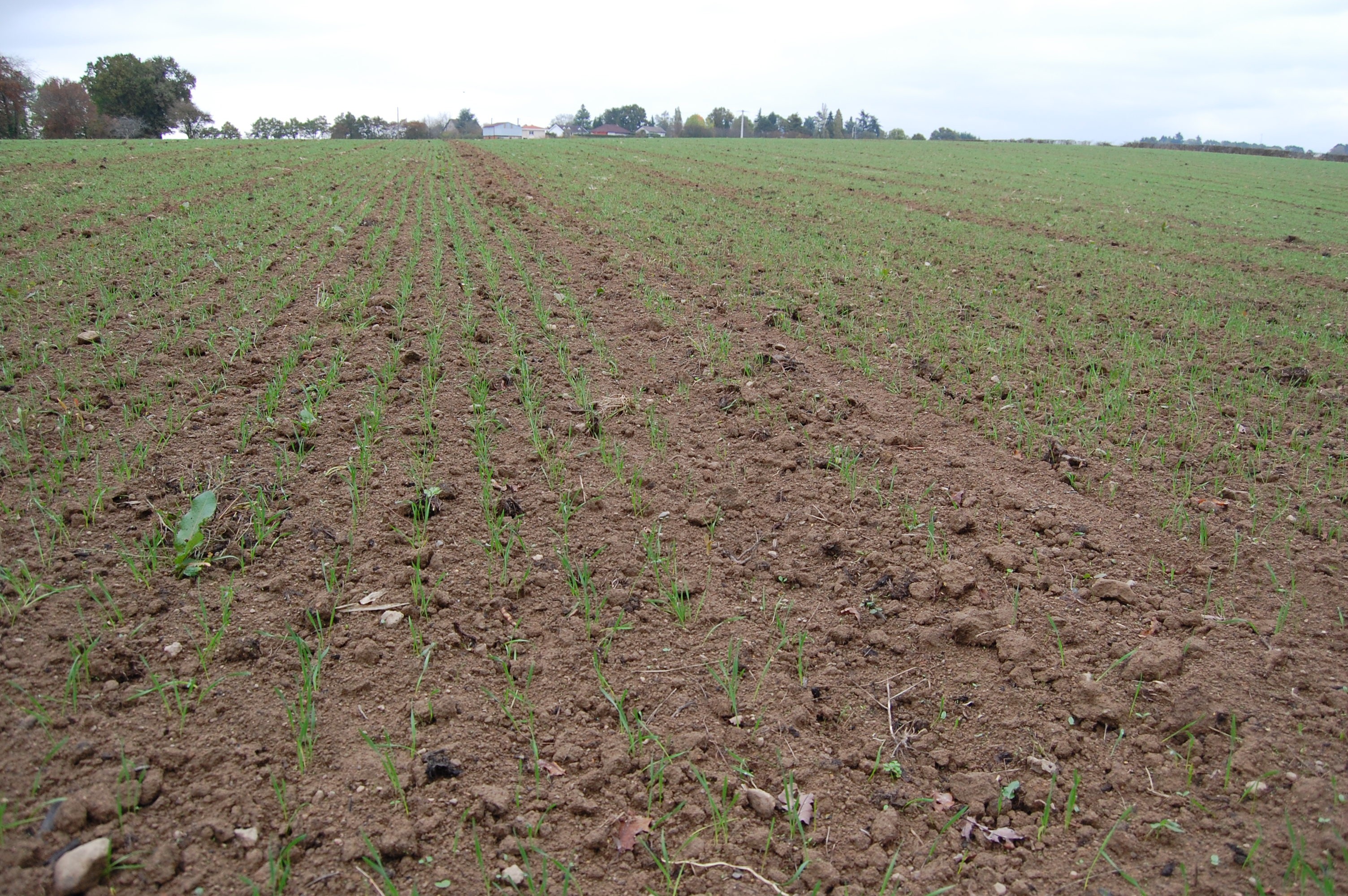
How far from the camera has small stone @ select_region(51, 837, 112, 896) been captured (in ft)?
5.61

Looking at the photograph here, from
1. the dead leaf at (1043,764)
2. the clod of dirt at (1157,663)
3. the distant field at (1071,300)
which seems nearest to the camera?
the dead leaf at (1043,764)

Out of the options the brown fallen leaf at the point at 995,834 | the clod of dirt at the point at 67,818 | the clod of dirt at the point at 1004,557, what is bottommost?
the brown fallen leaf at the point at 995,834

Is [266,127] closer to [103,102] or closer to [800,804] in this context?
[103,102]

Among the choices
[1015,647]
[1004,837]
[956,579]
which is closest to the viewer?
[1004,837]

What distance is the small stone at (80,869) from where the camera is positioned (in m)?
1.71

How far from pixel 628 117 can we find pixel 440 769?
382 ft

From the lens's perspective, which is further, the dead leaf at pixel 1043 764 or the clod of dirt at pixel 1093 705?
the clod of dirt at pixel 1093 705

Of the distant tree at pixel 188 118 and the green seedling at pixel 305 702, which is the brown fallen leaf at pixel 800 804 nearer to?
the green seedling at pixel 305 702

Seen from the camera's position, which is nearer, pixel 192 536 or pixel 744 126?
pixel 192 536

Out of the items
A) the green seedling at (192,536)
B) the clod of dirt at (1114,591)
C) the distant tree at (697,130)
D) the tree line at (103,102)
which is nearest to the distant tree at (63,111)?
the tree line at (103,102)

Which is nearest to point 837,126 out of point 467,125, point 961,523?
point 467,125

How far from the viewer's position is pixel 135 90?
167 ft

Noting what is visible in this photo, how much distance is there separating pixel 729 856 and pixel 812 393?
3.40m

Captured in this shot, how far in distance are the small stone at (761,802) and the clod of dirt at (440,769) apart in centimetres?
86
